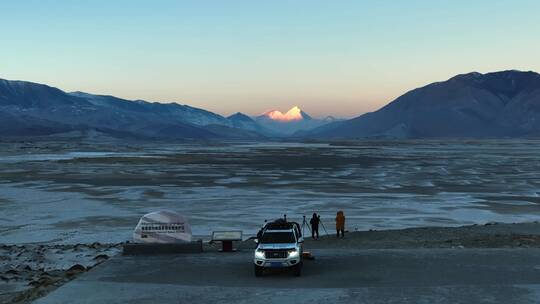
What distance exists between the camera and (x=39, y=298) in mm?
15859

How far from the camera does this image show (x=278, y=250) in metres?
18.1

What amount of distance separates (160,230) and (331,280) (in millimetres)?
8169

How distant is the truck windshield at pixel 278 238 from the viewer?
18.6 metres

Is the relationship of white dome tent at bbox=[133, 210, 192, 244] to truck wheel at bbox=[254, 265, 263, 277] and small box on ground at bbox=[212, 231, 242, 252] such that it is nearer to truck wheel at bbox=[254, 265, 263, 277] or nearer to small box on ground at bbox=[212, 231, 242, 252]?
small box on ground at bbox=[212, 231, 242, 252]

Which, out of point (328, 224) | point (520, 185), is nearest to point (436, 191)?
point (520, 185)

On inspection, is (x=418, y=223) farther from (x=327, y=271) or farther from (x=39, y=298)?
(x=39, y=298)

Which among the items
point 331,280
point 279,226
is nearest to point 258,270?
point 279,226

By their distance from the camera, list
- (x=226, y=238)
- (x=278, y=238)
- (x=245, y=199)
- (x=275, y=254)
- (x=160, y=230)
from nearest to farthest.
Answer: (x=275, y=254) < (x=278, y=238) < (x=226, y=238) < (x=160, y=230) < (x=245, y=199)

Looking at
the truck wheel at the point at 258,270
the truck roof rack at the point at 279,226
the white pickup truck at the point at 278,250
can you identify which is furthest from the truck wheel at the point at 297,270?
the truck roof rack at the point at 279,226

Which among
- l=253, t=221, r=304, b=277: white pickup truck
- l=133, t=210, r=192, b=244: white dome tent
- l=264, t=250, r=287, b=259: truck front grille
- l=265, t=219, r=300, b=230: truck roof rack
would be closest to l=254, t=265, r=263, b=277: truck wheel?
l=253, t=221, r=304, b=277: white pickup truck

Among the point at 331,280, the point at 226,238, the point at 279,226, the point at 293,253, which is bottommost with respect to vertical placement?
the point at 331,280

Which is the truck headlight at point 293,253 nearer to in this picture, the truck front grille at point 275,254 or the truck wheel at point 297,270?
the truck front grille at point 275,254

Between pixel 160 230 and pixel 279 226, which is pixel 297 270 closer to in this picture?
pixel 279 226

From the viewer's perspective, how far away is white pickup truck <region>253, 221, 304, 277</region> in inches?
712
